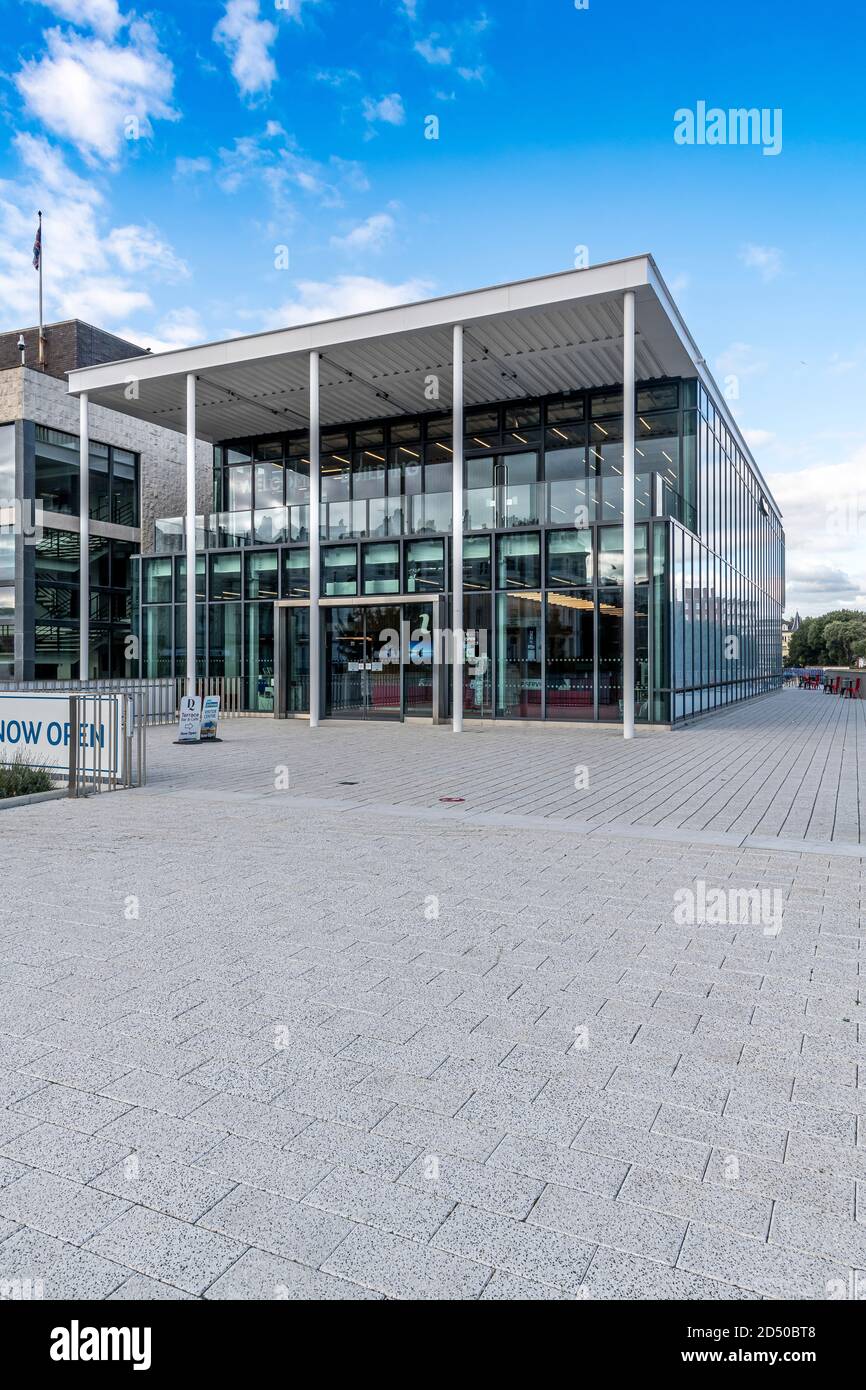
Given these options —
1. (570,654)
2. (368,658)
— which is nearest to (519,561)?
(570,654)

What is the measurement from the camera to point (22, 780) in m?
11.0

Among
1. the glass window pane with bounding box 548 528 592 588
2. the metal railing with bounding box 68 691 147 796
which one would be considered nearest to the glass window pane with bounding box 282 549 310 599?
the glass window pane with bounding box 548 528 592 588

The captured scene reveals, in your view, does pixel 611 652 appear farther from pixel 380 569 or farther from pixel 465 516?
pixel 380 569

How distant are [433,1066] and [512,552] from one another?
63.3 feet

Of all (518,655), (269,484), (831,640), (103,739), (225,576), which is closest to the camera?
(103,739)

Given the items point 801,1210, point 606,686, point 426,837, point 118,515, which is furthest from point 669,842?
point 118,515

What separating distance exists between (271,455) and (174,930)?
26.6 meters

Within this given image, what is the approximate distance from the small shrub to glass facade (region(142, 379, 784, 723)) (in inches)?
495

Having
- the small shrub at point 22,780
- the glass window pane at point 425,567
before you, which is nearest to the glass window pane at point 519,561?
the glass window pane at point 425,567

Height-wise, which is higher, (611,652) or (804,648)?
(804,648)

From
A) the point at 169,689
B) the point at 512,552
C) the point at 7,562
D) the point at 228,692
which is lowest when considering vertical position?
the point at 228,692

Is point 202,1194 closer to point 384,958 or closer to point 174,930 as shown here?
point 384,958

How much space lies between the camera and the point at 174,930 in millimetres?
5434

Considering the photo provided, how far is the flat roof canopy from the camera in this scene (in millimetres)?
19250
